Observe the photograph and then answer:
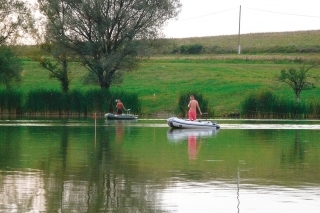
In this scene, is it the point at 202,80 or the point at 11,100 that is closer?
the point at 11,100

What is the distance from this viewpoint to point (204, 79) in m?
85.0

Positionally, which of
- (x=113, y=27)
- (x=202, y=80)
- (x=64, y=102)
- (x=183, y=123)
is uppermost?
(x=113, y=27)

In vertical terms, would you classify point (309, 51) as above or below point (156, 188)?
above

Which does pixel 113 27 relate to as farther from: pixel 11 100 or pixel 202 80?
pixel 202 80

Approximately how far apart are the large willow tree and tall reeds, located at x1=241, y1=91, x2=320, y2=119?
430 inches

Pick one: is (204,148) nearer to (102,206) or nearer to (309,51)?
(102,206)

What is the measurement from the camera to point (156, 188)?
1574 cm

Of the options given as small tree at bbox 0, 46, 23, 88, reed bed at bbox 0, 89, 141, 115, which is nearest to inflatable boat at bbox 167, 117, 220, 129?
reed bed at bbox 0, 89, 141, 115

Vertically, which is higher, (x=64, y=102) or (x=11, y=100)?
(x=11, y=100)

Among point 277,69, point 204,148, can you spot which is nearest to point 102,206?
point 204,148

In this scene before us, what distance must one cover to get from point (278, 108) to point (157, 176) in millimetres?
44423

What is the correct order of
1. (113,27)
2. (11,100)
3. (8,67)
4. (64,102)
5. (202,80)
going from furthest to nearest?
(202,80) → (8,67) → (113,27) → (64,102) → (11,100)

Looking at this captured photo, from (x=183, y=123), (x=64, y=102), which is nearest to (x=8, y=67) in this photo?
(x=64, y=102)

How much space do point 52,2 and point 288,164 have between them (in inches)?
1929
